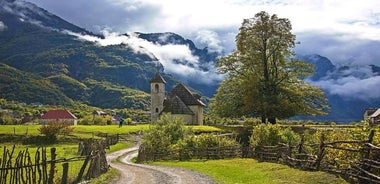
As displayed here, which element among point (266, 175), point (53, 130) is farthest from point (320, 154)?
point (53, 130)

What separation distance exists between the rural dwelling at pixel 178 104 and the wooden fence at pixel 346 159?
50.4 m

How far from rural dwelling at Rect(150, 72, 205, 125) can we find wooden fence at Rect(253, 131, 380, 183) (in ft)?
165

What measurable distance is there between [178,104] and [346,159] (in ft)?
203

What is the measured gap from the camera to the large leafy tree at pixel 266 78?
193ft

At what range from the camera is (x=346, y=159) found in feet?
76.9

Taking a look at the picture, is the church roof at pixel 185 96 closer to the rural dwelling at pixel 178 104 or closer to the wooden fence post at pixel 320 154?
the rural dwelling at pixel 178 104

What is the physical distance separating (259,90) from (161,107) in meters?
33.7

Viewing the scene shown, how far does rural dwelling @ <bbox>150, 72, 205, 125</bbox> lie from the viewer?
83688mm

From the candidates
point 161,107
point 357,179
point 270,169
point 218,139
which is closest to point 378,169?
point 357,179

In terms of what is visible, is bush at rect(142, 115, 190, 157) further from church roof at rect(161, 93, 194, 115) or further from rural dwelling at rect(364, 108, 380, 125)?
church roof at rect(161, 93, 194, 115)

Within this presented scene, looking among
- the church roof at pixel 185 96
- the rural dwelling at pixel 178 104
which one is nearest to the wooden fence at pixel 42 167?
the rural dwelling at pixel 178 104

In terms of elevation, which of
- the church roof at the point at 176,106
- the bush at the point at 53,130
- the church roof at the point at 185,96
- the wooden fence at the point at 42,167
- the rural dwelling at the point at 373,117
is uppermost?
the church roof at the point at 185,96

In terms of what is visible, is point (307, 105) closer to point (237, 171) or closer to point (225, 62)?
point (225, 62)

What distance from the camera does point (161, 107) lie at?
294 feet
